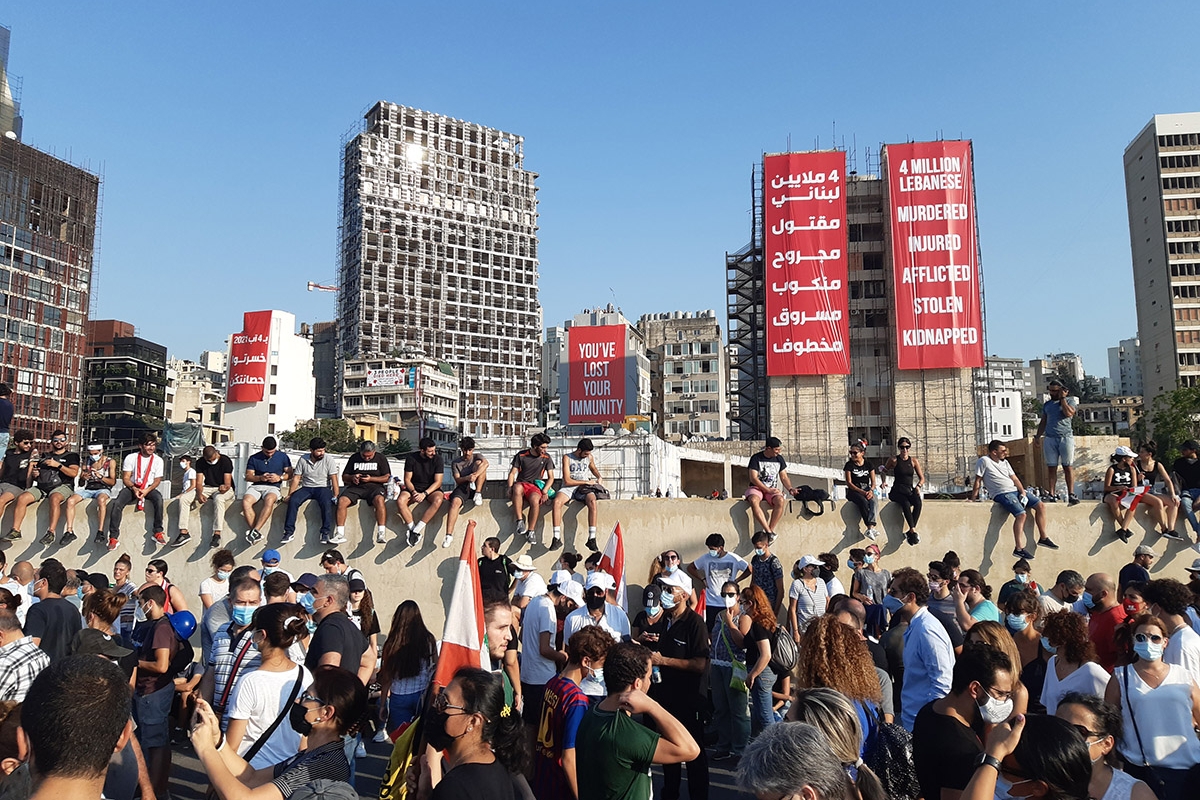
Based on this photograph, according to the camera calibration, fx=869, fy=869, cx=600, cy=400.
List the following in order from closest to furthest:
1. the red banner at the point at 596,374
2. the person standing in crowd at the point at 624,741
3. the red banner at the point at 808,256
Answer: the person standing in crowd at the point at 624,741 < the red banner at the point at 808,256 < the red banner at the point at 596,374

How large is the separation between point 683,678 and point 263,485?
8432 millimetres

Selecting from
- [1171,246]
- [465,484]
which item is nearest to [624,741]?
[465,484]

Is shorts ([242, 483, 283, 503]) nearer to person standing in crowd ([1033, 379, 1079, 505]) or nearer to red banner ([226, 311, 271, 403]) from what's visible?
person standing in crowd ([1033, 379, 1079, 505])

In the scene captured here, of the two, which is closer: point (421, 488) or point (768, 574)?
point (768, 574)

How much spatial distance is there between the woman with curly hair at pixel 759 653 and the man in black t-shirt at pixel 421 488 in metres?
6.10

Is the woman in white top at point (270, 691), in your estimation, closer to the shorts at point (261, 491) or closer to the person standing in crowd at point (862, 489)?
the shorts at point (261, 491)

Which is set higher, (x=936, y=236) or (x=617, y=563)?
(x=936, y=236)

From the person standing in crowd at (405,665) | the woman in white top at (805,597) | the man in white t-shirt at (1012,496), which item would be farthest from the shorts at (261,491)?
the man in white t-shirt at (1012,496)

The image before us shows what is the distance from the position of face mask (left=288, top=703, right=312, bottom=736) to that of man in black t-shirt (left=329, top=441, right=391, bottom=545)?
7869 mm

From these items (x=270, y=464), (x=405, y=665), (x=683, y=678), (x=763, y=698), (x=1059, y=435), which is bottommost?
(x=763, y=698)

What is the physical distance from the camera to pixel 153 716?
6145 mm

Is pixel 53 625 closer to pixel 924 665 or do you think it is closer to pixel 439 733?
pixel 439 733

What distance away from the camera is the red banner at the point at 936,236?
178ft

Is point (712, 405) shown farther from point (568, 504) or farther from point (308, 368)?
point (568, 504)
